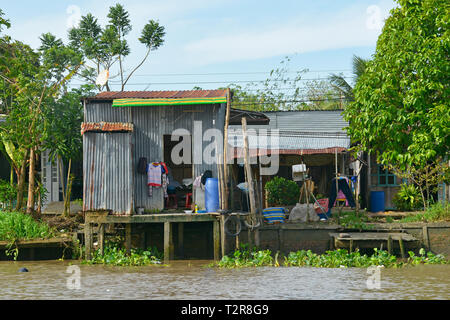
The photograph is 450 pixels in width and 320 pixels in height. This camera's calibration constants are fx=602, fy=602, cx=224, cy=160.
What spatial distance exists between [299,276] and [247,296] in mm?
2600

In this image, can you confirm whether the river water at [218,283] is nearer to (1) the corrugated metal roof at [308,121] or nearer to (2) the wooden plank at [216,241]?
(2) the wooden plank at [216,241]

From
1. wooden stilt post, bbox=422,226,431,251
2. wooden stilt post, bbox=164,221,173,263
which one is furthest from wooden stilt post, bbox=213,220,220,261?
wooden stilt post, bbox=422,226,431,251

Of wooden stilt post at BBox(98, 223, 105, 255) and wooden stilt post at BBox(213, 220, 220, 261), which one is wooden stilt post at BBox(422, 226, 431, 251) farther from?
wooden stilt post at BBox(98, 223, 105, 255)

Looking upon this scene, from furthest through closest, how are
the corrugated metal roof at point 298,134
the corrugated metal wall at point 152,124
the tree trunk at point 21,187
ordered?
the corrugated metal roof at point 298,134 < the tree trunk at point 21,187 < the corrugated metal wall at point 152,124

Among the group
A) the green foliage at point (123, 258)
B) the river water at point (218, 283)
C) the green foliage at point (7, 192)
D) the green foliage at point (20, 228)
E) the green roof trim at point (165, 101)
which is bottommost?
the river water at point (218, 283)

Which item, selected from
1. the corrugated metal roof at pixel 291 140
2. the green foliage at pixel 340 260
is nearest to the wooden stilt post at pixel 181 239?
the green foliage at pixel 340 260

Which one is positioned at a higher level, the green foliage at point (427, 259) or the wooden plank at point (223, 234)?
the wooden plank at point (223, 234)

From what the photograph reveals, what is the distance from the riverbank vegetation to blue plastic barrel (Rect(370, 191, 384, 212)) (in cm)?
556

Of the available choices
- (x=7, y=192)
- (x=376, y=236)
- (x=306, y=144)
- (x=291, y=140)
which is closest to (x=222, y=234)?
(x=376, y=236)

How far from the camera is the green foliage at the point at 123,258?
613 inches

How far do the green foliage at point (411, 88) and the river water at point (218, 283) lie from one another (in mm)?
3328

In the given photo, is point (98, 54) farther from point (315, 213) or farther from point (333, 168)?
point (315, 213)

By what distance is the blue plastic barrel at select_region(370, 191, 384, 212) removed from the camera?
21422 mm
